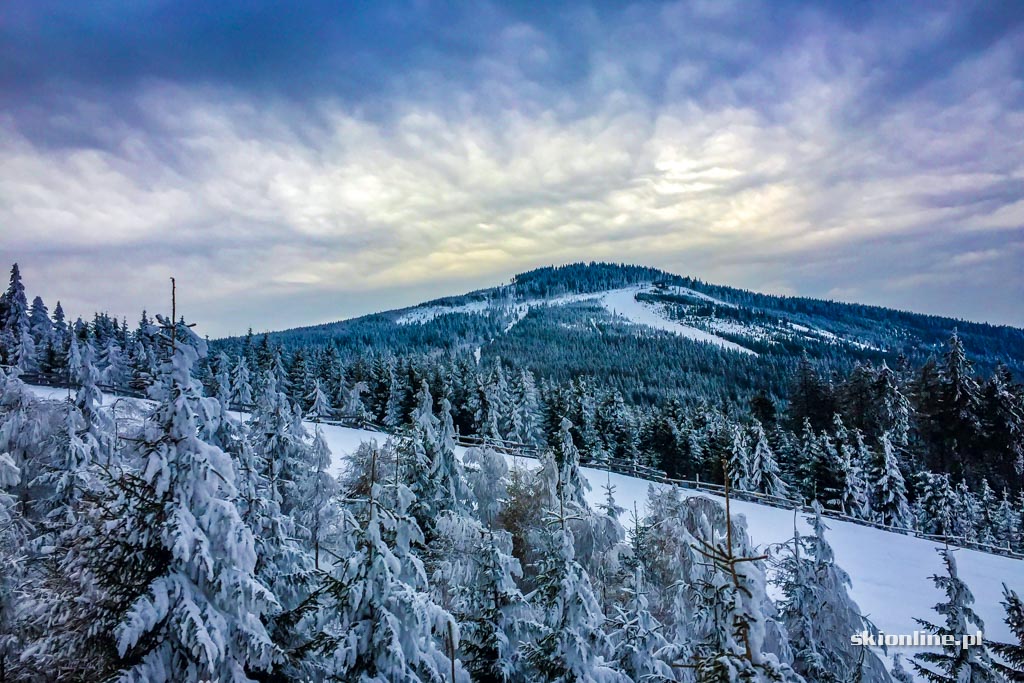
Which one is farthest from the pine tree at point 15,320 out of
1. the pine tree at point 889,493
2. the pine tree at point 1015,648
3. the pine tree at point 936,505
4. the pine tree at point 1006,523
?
the pine tree at point 1006,523

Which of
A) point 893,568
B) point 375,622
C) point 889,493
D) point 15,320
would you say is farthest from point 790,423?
point 15,320

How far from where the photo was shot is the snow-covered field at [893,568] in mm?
20266

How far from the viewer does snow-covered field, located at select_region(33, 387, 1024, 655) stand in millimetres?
20266

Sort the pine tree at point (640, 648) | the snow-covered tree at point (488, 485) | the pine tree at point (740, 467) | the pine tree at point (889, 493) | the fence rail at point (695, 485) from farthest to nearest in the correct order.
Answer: the pine tree at point (740, 467) → the pine tree at point (889, 493) → the fence rail at point (695, 485) → the snow-covered tree at point (488, 485) → the pine tree at point (640, 648)

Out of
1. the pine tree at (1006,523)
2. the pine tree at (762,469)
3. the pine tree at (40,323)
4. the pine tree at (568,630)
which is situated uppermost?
the pine tree at (40,323)

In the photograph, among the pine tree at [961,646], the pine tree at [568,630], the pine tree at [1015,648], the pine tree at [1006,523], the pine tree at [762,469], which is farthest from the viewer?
the pine tree at [1006,523]

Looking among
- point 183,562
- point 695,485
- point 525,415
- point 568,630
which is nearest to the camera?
point 183,562

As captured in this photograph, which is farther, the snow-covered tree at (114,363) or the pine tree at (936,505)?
the snow-covered tree at (114,363)

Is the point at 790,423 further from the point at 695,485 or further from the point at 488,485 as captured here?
the point at 488,485

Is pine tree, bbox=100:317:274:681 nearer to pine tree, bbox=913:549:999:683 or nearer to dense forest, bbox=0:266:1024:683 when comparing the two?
dense forest, bbox=0:266:1024:683

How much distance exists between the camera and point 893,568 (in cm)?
2373

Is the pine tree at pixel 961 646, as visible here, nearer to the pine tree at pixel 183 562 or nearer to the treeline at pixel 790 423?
the pine tree at pixel 183 562

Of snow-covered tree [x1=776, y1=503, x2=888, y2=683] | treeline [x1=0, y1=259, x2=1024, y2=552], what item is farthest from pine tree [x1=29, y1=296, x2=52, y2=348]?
snow-covered tree [x1=776, y1=503, x2=888, y2=683]

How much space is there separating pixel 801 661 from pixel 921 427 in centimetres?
5352
